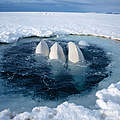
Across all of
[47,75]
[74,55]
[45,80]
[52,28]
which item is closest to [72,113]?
[45,80]

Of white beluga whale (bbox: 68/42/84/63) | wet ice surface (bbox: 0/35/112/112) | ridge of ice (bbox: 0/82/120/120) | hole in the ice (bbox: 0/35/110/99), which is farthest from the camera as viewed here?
white beluga whale (bbox: 68/42/84/63)

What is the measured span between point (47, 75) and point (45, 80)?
1.36 ft

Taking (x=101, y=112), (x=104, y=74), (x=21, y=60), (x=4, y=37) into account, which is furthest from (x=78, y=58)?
(x=4, y=37)

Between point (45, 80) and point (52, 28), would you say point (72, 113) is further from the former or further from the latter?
point (52, 28)

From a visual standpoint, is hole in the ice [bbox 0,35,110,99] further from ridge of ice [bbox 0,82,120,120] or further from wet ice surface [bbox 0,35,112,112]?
ridge of ice [bbox 0,82,120,120]

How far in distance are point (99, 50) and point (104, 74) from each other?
3.52m

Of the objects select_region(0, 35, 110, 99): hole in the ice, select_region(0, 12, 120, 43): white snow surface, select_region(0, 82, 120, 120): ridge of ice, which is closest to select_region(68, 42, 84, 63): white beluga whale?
select_region(0, 35, 110, 99): hole in the ice

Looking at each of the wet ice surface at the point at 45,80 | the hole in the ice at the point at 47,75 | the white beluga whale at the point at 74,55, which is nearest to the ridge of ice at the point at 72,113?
the wet ice surface at the point at 45,80

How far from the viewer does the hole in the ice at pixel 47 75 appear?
226 inches

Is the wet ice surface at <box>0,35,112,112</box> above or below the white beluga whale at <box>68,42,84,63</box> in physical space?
below

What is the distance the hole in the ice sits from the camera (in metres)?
5.75

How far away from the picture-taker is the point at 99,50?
10305mm

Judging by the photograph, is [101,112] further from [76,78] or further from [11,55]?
[11,55]

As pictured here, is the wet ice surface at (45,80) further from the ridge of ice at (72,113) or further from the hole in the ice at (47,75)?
the ridge of ice at (72,113)
